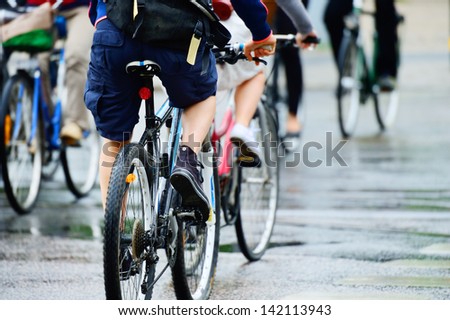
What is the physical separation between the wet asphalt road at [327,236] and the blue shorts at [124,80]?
3.79 ft

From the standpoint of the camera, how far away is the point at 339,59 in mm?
11273

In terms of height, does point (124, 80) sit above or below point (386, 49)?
below

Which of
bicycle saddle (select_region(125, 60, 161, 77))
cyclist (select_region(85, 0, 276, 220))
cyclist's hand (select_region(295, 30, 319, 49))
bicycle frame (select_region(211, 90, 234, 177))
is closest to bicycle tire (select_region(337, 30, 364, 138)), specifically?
cyclist's hand (select_region(295, 30, 319, 49))

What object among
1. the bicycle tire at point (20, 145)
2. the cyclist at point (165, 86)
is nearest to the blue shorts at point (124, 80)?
the cyclist at point (165, 86)

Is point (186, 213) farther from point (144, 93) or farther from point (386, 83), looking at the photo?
point (386, 83)

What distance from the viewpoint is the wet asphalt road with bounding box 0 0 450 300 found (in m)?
5.86

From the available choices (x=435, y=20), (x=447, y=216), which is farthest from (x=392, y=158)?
(x=435, y=20)

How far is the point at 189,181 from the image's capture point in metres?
4.88

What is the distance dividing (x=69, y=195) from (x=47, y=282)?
2999 mm

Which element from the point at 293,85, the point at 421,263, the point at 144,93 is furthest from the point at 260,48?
the point at 293,85

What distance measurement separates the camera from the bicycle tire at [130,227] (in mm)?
4449

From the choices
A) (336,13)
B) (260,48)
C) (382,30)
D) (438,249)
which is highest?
(336,13)

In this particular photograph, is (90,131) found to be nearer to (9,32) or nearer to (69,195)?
(69,195)

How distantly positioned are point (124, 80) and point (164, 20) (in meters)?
0.32
